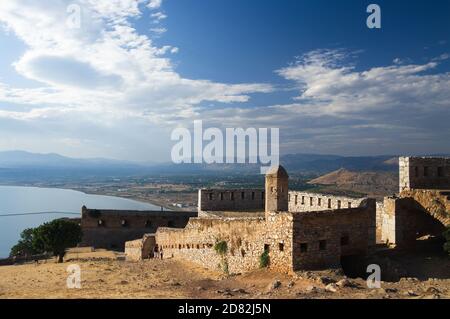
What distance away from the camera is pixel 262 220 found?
13.9 m

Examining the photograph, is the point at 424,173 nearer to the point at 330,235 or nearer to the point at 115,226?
the point at 330,235

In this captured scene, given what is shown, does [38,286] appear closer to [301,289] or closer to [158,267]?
[158,267]

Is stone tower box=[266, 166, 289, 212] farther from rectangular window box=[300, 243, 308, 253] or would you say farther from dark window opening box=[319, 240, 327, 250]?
rectangular window box=[300, 243, 308, 253]

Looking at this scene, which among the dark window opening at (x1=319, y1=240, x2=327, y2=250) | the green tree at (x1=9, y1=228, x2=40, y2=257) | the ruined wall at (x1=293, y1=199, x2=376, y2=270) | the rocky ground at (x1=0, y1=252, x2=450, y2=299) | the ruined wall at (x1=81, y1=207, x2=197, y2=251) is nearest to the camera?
the rocky ground at (x1=0, y1=252, x2=450, y2=299)

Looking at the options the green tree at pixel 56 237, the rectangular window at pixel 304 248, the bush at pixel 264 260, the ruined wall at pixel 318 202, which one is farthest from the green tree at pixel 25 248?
the rectangular window at pixel 304 248

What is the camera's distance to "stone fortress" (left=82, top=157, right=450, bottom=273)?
1248 cm

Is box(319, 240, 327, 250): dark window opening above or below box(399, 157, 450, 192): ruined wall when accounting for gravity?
below

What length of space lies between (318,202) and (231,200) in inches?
266

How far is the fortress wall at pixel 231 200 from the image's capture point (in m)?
26.0

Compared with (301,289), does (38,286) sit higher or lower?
lower

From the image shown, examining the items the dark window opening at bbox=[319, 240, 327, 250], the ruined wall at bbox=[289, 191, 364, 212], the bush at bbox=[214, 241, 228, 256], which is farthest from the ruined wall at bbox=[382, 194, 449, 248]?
the bush at bbox=[214, 241, 228, 256]

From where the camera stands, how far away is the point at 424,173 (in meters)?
17.1
